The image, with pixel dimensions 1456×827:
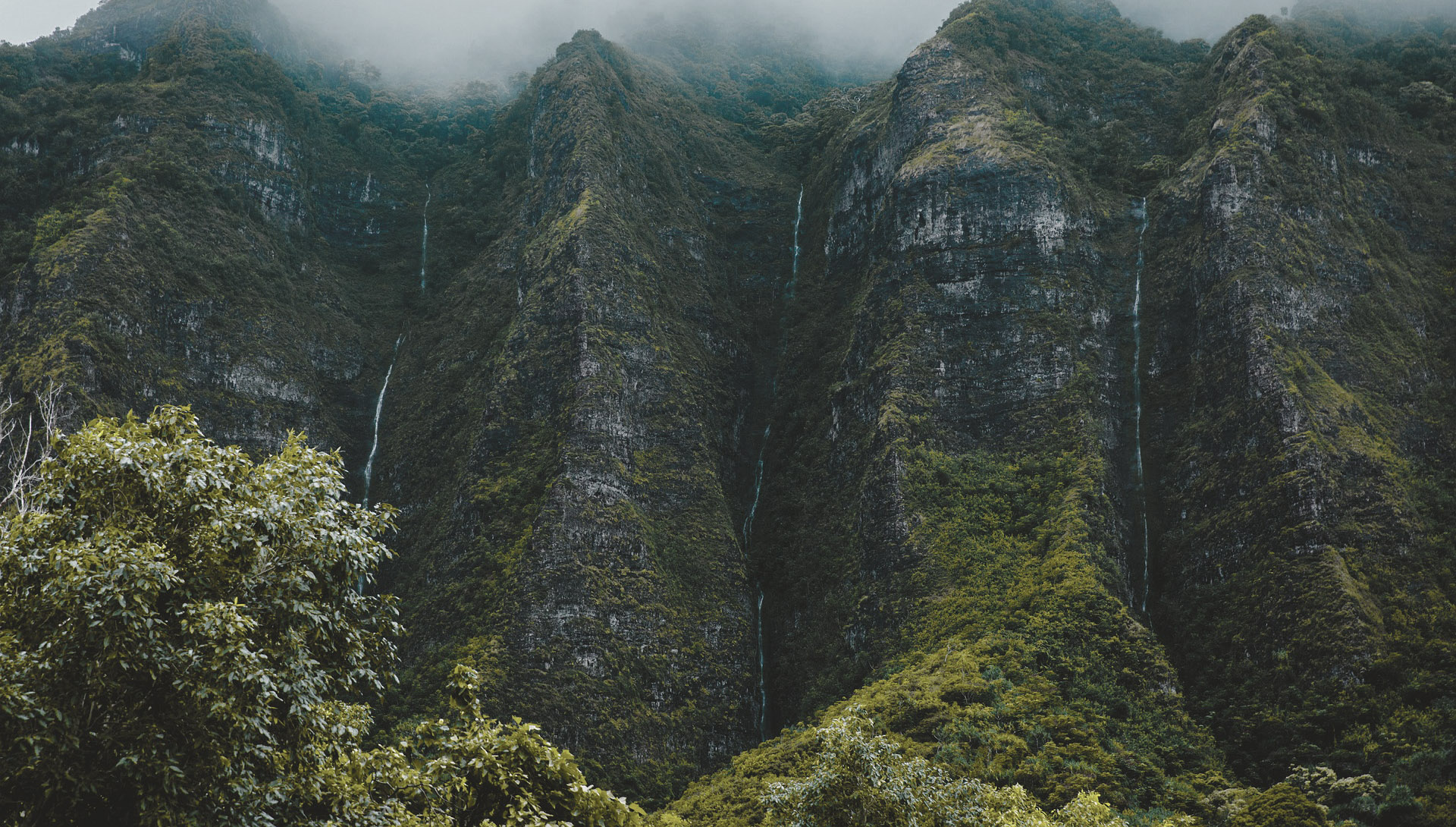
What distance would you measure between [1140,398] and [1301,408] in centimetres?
1522

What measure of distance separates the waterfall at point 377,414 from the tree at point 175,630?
80365 millimetres

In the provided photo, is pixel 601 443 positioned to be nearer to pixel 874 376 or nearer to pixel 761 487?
pixel 761 487

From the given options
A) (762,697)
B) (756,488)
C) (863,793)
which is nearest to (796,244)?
(756,488)

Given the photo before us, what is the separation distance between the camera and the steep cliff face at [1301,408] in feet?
187

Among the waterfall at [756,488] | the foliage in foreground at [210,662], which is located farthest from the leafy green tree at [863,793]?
the waterfall at [756,488]

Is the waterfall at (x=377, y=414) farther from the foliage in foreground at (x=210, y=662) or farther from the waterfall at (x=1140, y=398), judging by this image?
the foliage in foreground at (x=210, y=662)

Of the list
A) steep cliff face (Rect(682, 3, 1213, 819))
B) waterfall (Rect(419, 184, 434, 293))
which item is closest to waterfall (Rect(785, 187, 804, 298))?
steep cliff face (Rect(682, 3, 1213, 819))

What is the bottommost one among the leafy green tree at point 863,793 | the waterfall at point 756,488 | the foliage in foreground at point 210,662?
the leafy green tree at point 863,793

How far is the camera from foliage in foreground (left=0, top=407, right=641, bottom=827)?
1002 cm

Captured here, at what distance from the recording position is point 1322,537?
62406 millimetres

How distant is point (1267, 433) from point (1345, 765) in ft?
Answer: 84.6

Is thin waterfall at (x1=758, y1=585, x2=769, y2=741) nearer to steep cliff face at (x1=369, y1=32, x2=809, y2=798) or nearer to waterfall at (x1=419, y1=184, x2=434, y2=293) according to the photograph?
steep cliff face at (x1=369, y1=32, x2=809, y2=798)

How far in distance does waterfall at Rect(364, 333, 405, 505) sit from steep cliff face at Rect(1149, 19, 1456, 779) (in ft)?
234

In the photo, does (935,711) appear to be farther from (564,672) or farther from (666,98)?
(666,98)
